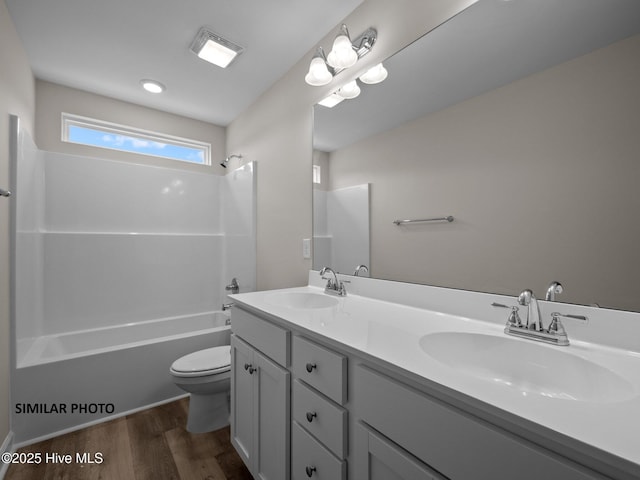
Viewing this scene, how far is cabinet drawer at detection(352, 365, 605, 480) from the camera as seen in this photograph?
19.0 inches

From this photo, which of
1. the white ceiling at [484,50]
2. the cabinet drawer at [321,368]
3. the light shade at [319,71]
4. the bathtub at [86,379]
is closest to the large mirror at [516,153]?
the white ceiling at [484,50]

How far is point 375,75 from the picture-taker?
1.51 m

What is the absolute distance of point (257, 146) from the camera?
256 centimetres

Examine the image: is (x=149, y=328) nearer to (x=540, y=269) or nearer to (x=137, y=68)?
(x=137, y=68)

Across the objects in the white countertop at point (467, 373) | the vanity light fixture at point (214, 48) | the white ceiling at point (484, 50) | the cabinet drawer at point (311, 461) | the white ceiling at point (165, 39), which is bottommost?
the cabinet drawer at point (311, 461)

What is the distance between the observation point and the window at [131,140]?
8.25 ft

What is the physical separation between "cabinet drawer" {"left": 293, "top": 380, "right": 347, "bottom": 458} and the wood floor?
2.69 feet

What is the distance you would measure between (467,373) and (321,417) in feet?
1.57

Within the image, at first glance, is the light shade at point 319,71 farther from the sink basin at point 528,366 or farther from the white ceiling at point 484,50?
the sink basin at point 528,366

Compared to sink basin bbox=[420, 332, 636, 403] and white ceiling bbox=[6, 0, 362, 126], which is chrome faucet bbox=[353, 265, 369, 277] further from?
white ceiling bbox=[6, 0, 362, 126]

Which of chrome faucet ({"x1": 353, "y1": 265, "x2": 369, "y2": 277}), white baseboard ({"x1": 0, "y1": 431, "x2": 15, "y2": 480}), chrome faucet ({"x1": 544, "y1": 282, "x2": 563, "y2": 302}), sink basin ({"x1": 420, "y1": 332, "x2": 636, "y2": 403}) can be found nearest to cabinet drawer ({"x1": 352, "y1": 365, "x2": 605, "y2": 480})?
sink basin ({"x1": 420, "y1": 332, "x2": 636, "y2": 403})

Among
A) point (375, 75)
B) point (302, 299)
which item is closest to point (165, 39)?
point (375, 75)

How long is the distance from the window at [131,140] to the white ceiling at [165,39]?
0.29 metres

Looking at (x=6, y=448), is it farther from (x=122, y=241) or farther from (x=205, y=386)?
(x=122, y=241)
